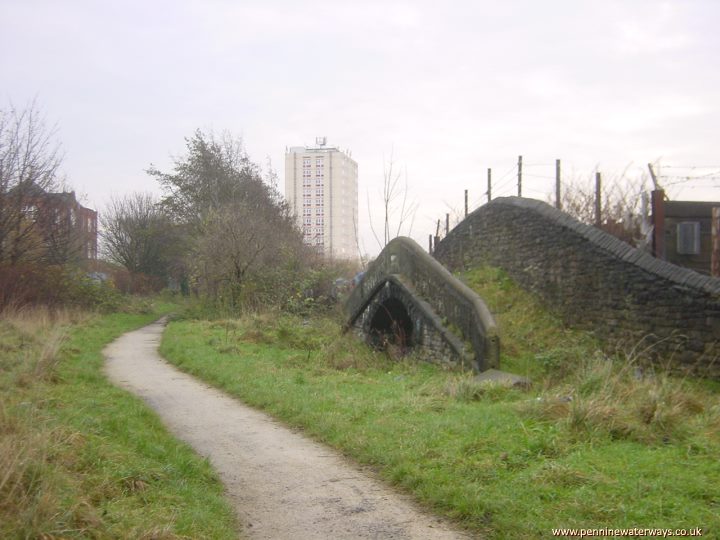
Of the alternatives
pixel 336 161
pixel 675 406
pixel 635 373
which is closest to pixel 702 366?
pixel 635 373

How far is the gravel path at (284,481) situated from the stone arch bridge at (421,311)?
174 inches

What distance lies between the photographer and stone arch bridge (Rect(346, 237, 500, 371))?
11938 millimetres

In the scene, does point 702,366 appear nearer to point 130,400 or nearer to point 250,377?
point 250,377

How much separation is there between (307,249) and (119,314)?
8825mm

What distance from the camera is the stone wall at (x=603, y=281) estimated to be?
35.1 ft

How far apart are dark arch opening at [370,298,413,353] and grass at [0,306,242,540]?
7.90 m

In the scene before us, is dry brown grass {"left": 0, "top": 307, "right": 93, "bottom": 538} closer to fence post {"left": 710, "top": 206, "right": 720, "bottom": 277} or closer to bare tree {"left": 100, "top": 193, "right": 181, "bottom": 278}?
fence post {"left": 710, "top": 206, "right": 720, "bottom": 277}

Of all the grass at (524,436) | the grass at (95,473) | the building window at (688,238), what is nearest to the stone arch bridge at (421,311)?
the grass at (524,436)

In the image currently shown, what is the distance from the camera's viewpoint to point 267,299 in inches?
914

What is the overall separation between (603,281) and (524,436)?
24.6 ft

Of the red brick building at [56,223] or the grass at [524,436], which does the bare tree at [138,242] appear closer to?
the red brick building at [56,223]

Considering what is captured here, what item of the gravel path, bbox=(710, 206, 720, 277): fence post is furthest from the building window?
the gravel path

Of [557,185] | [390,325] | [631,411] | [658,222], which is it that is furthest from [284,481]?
[557,185]

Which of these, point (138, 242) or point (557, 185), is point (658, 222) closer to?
point (557, 185)
